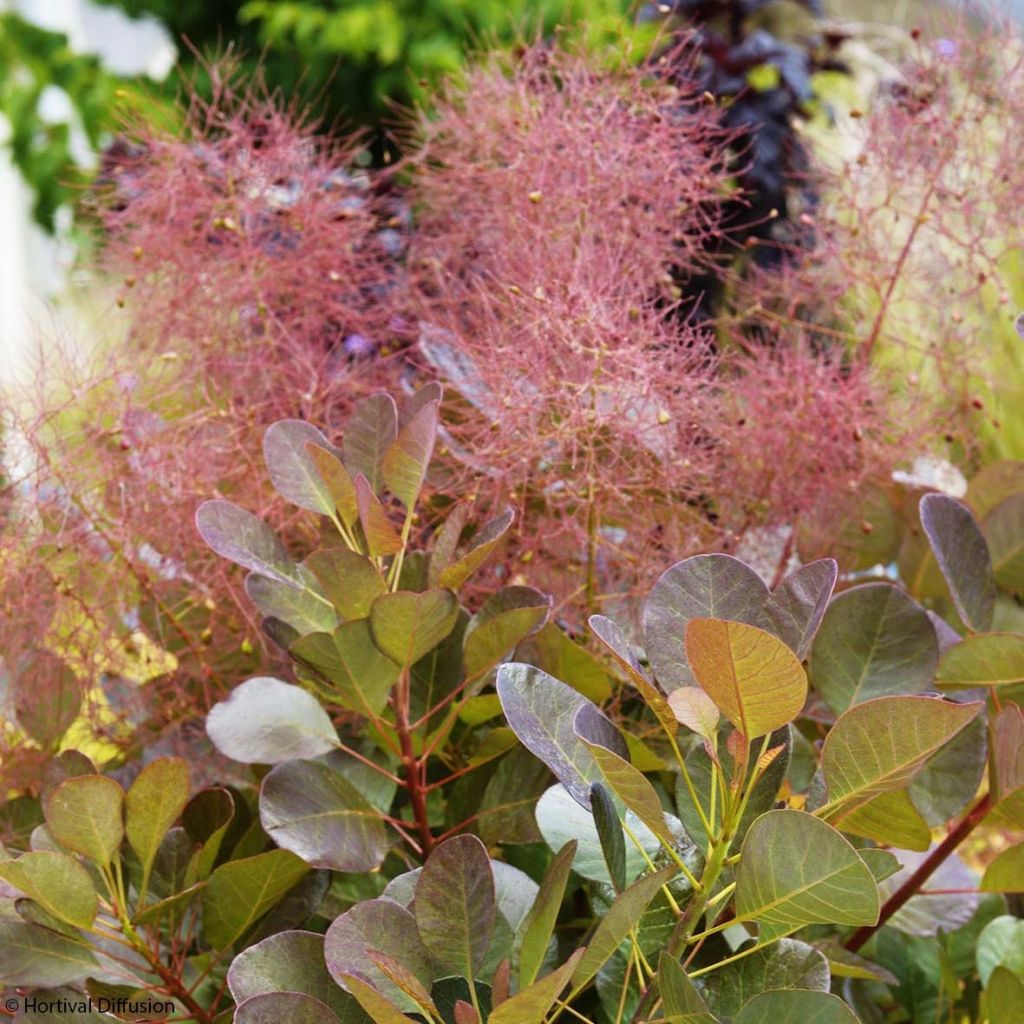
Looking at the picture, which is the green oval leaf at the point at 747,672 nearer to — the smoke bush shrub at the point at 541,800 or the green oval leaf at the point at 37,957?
the smoke bush shrub at the point at 541,800

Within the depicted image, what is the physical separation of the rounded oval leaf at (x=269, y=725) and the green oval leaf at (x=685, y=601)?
0.12 metres

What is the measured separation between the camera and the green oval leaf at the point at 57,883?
0.34 meters

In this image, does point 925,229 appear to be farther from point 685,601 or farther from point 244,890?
point 244,890

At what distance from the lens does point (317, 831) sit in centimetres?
39

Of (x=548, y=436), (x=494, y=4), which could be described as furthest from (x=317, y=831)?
(x=494, y=4)

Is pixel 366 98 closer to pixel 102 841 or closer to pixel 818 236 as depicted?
pixel 818 236

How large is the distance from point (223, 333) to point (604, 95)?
0.74ft

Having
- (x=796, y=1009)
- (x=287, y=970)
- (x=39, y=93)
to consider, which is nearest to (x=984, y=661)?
(x=796, y=1009)

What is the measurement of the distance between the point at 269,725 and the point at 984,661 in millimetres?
235

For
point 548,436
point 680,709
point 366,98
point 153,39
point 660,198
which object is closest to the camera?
point 680,709

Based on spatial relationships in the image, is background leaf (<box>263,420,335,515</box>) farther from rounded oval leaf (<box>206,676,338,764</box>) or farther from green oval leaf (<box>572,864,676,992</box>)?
green oval leaf (<box>572,864,676,992</box>)

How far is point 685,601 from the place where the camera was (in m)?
0.36

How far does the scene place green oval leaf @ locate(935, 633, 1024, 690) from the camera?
38 centimetres

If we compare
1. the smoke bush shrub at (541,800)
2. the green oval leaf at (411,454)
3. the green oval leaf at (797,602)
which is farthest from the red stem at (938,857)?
the green oval leaf at (411,454)
